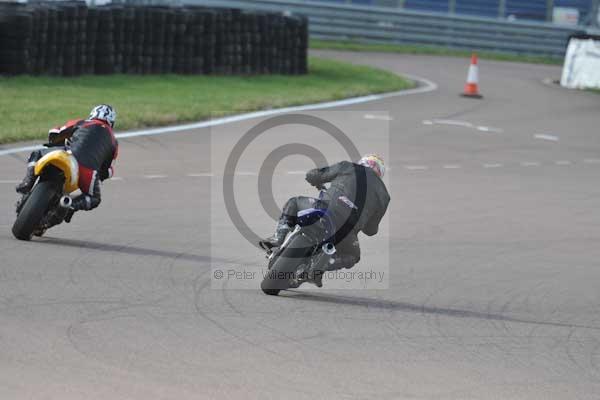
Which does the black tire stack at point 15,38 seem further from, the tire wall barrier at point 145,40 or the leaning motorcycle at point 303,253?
the leaning motorcycle at point 303,253

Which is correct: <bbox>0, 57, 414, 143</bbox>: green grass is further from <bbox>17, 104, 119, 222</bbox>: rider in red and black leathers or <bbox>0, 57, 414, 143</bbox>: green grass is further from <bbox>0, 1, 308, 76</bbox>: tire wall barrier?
Answer: <bbox>17, 104, 119, 222</bbox>: rider in red and black leathers

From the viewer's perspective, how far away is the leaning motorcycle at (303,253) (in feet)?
28.8

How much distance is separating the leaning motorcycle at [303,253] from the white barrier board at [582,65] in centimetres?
2015

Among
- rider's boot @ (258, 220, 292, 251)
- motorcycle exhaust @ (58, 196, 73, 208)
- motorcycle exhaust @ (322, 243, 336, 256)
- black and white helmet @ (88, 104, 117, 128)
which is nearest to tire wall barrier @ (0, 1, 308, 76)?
black and white helmet @ (88, 104, 117, 128)

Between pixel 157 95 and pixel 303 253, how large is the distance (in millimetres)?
13217

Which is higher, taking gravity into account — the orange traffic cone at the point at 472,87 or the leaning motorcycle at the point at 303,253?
the leaning motorcycle at the point at 303,253

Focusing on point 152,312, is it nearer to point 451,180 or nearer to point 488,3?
point 451,180

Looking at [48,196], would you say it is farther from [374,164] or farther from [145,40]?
[145,40]

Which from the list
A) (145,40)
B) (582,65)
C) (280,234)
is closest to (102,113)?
(280,234)

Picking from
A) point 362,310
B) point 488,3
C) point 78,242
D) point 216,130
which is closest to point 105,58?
point 216,130

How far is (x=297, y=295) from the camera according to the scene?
9.10 meters

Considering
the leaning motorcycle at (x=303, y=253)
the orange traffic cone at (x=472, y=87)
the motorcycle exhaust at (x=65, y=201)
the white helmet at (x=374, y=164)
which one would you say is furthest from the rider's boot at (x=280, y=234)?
the orange traffic cone at (x=472, y=87)

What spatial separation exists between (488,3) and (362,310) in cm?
3030

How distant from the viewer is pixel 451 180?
15594 mm
